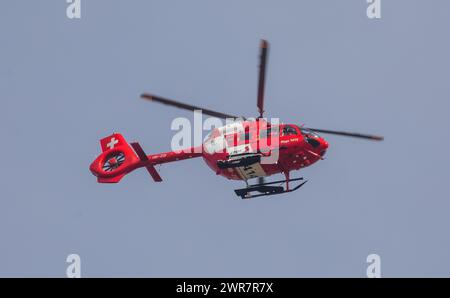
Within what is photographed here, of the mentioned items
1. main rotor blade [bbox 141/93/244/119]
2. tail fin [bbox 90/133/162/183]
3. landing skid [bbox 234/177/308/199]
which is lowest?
landing skid [bbox 234/177/308/199]

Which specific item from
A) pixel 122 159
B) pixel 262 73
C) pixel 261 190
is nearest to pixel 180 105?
pixel 262 73

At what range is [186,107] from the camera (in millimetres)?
26250

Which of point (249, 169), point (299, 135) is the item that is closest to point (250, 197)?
point (249, 169)

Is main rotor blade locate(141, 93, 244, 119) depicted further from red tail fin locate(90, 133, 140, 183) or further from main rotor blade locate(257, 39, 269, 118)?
red tail fin locate(90, 133, 140, 183)

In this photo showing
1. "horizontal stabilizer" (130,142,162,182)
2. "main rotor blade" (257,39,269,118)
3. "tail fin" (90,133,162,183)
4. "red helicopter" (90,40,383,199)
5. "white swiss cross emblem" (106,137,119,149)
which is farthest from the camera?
"white swiss cross emblem" (106,137,119,149)

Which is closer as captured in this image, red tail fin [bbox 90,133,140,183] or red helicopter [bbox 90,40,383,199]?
red helicopter [bbox 90,40,383,199]

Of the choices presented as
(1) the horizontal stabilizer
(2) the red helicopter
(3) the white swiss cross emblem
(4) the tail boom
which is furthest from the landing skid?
(3) the white swiss cross emblem

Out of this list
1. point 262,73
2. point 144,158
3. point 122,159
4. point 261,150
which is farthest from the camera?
point 122,159

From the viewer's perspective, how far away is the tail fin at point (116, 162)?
31672mm

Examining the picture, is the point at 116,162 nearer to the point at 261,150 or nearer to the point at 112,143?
the point at 112,143

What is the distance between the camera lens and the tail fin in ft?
104

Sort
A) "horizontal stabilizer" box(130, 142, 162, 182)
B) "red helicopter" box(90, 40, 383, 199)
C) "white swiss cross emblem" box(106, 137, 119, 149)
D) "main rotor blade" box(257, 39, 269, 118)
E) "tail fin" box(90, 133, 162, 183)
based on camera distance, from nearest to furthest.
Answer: "main rotor blade" box(257, 39, 269, 118) < "red helicopter" box(90, 40, 383, 199) < "horizontal stabilizer" box(130, 142, 162, 182) < "tail fin" box(90, 133, 162, 183) < "white swiss cross emblem" box(106, 137, 119, 149)

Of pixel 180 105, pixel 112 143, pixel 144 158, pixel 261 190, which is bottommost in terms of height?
pixel 261 190

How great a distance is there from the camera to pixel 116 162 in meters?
32.2
